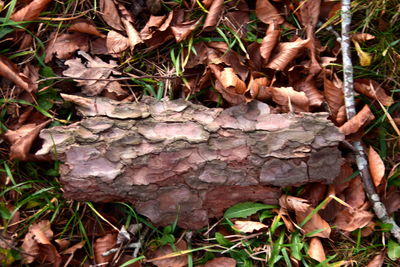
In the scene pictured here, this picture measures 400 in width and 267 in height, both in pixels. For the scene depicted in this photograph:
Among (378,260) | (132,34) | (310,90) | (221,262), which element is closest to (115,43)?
(132,34)

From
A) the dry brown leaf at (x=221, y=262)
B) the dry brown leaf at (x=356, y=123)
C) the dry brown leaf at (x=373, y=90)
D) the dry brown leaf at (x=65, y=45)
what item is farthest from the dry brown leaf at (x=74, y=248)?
the dry brown leaf at (x=373, y=90)

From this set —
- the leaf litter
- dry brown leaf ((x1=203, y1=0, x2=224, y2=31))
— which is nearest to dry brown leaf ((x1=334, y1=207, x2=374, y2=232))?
the leaf litter

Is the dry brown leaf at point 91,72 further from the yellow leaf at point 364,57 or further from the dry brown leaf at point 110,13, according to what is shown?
the yellow leaf at point 364,57

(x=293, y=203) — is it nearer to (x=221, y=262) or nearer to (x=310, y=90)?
(x=221, y=262)

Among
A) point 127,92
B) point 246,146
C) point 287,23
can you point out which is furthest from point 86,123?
point 287,23

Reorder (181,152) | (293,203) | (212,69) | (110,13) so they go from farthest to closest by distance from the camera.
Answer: (110,13) → (212,69) → (293,203) → (181,152)
